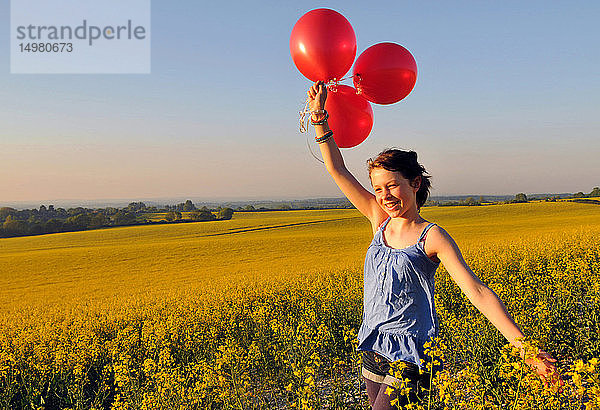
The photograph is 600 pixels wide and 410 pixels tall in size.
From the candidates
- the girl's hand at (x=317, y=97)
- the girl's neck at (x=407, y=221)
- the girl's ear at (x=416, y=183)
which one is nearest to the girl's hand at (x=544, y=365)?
the girl's neck at (x=407, y=221)

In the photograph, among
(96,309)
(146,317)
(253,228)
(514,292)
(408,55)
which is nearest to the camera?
(408,55)

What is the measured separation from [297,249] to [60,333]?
42.3 ft

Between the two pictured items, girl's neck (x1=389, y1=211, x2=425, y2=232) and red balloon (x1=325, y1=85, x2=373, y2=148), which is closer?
girl's neck (x1=389, y1=211, x2=425, y2=232)

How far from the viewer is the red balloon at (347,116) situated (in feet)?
9.68

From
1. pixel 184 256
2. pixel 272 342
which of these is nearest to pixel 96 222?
pixel 184 256

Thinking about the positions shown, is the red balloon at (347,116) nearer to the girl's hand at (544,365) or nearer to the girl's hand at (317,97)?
the girl's hand at (317,97)

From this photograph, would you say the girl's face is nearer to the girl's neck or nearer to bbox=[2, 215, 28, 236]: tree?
the girl's neck

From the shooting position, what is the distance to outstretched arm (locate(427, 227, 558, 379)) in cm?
165

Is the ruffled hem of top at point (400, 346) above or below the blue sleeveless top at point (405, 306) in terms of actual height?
below

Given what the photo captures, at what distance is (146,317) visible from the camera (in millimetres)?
7059

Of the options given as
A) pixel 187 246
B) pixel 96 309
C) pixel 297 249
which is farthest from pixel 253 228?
pixel 96 309

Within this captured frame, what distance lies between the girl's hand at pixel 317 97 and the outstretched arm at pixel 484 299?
40.8 inches

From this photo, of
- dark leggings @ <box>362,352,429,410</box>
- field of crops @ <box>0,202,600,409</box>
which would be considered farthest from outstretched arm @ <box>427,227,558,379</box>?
dark leggings @ <box>362,352,429,410</box>

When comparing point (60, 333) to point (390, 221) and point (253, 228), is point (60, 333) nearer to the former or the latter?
point (390, 221)
